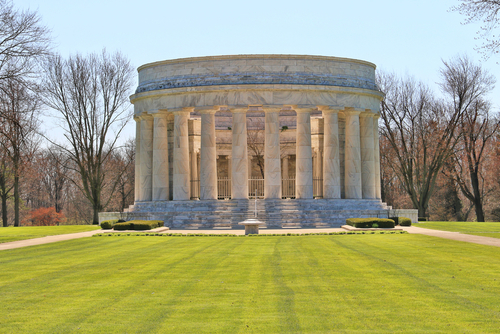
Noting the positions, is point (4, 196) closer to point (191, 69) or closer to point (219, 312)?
point (191, 69)

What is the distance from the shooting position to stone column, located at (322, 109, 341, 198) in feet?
231

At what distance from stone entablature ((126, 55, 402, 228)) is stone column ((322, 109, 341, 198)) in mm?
126

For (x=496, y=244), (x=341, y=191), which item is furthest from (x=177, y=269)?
(x=341, y=191)

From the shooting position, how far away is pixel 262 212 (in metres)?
64.4

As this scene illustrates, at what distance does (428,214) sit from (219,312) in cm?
10509

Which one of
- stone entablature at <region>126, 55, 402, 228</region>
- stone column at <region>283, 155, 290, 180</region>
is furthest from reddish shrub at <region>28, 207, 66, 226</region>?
stone column at <region>283, 155, 290, 180</region>

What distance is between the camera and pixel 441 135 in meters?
89.1

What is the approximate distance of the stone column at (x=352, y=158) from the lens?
2835 inches

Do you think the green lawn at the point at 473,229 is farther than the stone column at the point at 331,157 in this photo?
No

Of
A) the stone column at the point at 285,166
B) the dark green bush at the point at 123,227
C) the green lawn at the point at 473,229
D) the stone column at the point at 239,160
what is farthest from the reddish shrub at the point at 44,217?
the green lawn at the point at 473,229

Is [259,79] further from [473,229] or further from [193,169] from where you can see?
[473,229]

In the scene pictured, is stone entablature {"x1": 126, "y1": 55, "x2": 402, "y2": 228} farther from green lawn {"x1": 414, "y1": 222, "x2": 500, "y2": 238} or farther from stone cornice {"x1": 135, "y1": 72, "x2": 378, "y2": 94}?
green lawn {"x1": 414, "y1": 222, "x2": 500, "y2": 238}

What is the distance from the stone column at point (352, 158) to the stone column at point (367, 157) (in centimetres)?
221

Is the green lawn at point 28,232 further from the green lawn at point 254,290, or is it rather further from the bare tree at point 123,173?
the bare tree at point 123,173
